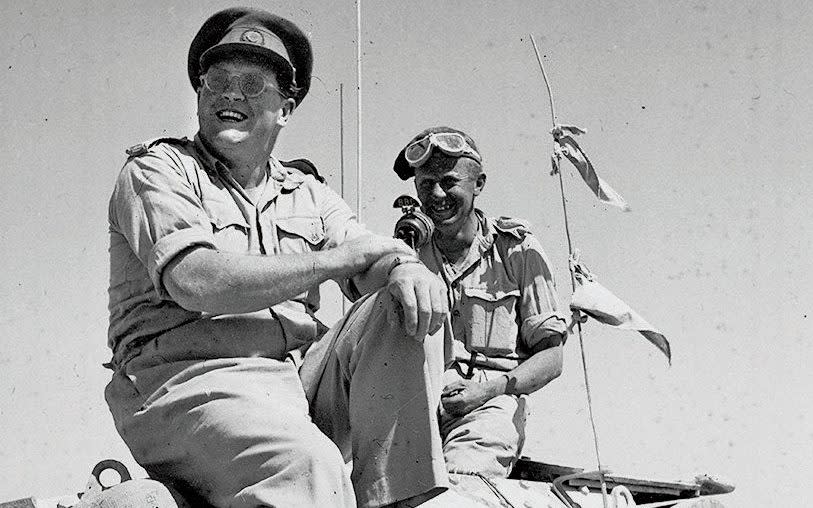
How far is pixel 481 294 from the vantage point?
568cm

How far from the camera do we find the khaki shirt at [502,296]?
18.4ft

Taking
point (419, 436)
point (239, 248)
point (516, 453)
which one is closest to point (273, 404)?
point (419, 436)

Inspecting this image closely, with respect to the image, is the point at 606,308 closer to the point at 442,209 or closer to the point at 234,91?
the point at 442,209

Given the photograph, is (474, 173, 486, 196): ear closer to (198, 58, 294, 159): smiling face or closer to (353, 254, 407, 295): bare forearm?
(198, 58, 294, 159): smiling face

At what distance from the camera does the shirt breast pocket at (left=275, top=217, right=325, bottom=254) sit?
392 centimetres

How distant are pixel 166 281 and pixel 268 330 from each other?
1.28 feet

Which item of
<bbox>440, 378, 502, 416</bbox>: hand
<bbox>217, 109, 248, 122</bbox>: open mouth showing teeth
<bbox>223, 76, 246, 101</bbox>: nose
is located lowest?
<bbox>440, 378, 502, 416</bbox>: hand

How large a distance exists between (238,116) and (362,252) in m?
0.77

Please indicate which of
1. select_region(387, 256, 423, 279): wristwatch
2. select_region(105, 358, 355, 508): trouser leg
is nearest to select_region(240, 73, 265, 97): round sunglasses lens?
select_region(387, 256, 423, 279): wristwatch

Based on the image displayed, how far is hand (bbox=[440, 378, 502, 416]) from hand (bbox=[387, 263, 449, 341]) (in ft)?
5.82

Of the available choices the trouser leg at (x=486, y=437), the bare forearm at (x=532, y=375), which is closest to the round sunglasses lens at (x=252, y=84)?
the trouser leg at (x=486, y=437)

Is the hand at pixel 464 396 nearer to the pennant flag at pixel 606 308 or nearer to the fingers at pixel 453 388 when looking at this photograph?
the fingers at pixel 453 388

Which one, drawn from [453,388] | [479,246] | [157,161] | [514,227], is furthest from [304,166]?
[514,227]

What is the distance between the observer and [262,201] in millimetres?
3951
